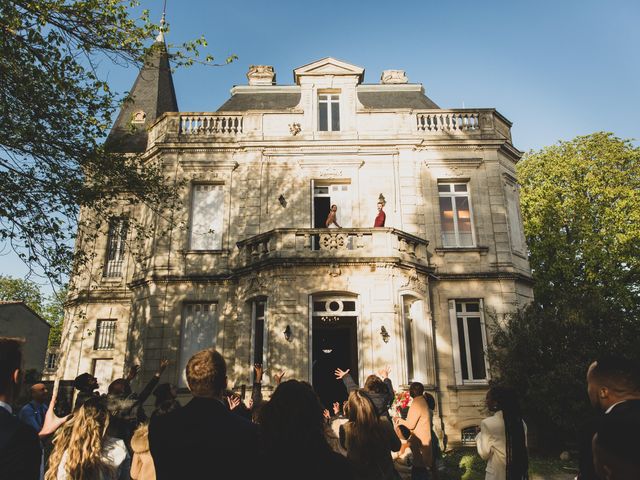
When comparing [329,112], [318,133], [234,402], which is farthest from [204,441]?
[329,112]

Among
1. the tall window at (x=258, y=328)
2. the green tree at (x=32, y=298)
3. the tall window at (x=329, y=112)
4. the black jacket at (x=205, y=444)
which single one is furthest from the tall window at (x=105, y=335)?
the green tree at (x=32, y=298)

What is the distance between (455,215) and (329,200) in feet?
14.7

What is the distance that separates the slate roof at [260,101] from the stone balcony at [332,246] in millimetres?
6976

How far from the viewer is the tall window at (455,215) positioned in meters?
15.7

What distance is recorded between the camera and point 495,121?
16.7 m

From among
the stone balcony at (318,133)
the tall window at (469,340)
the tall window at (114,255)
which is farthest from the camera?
the tall window at (114,255)

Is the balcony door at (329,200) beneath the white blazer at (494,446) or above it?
above

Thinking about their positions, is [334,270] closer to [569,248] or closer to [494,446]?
[494,446]

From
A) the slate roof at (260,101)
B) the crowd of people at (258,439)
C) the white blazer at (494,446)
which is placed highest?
the slate roof at (260,101)

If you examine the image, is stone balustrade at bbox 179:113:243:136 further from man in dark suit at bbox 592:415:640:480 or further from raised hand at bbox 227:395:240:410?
man in dark suit at bbox 592:415:640:480

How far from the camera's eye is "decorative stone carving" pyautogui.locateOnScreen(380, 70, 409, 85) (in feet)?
67.2

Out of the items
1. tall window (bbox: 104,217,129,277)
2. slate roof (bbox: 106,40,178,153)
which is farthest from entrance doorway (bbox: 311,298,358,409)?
slate roof (bbox: 106,40,178,153)

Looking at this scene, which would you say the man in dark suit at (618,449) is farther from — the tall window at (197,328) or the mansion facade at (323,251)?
the tall window at (197,328)

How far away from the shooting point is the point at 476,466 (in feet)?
33.4
